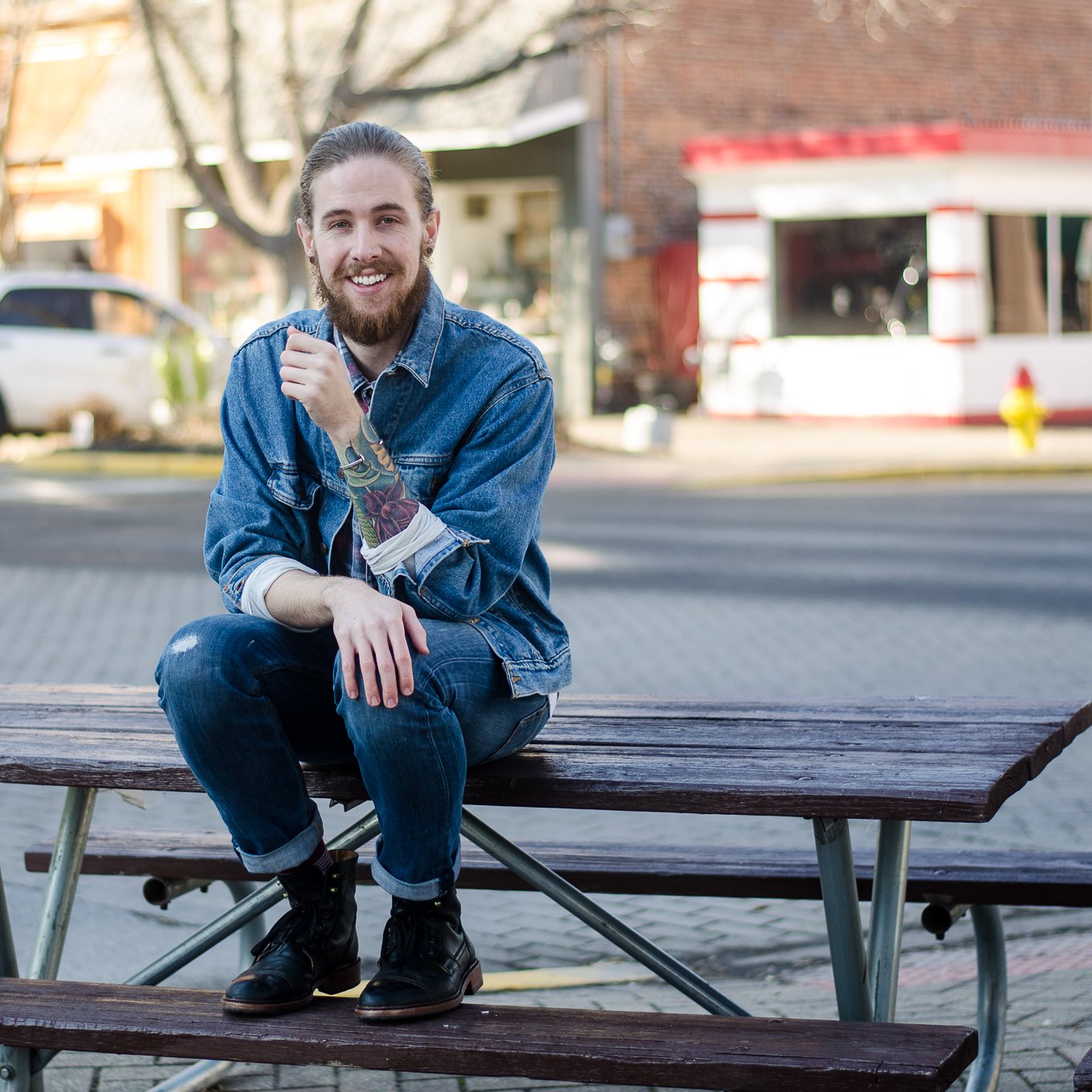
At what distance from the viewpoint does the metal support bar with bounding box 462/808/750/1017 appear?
10.2 ft

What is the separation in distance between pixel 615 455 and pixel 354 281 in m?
16.3

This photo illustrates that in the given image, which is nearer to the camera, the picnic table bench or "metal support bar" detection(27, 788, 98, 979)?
the picnic table bench

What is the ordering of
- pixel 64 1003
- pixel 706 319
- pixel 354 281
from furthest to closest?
pixel 706 319, pixel 354 281, pixel 64 1003

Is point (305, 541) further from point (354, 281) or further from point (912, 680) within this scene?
point (912, 680)

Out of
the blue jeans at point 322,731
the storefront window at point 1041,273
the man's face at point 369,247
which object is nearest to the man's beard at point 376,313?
the man's face at point 369,247

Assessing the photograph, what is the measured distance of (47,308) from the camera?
20.6 meters

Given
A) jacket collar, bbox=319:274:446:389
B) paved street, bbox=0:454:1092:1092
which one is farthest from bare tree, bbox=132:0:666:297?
jacket collar, bbox=319:274:446:389

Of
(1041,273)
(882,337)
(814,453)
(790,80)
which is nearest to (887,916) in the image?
(814,453)

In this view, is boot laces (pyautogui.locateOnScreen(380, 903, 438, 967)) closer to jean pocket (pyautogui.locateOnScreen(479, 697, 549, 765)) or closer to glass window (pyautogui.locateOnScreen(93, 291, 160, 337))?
jean pocket (pyautogui.locateOnScreen(479, 697, 549, 765))

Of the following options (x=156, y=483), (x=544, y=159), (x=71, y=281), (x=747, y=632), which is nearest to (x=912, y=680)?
(x=747, y=632)

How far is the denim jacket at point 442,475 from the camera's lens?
3088mm

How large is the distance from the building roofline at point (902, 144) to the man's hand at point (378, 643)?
67.3 feet

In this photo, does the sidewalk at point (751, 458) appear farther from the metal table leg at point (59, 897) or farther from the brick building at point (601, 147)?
the metal table leg at point (59, 897)

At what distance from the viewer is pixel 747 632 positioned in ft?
30.3
